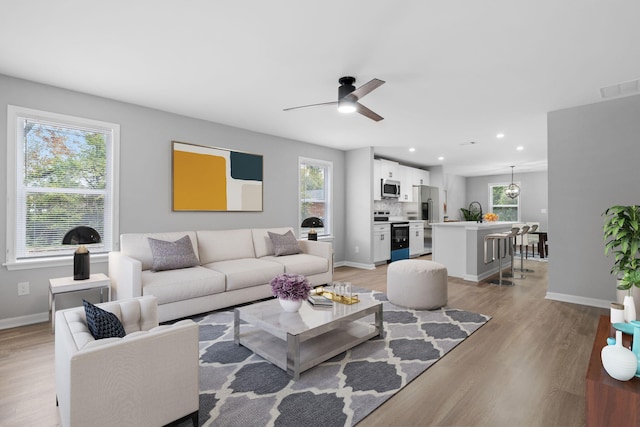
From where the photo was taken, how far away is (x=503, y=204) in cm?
1059

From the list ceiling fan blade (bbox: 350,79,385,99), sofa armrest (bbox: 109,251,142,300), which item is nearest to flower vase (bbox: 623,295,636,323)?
ceiling fan blade (bbox: 350,79,385,99)

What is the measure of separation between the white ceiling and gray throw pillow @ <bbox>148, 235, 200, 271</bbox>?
172 cm

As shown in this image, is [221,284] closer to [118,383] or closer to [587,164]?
[118,383]

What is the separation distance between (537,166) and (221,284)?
30.3 ft

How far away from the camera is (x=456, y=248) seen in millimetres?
5570

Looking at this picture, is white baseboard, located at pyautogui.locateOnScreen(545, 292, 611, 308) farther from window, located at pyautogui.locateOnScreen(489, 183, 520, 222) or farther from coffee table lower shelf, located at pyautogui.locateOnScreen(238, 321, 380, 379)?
window, located at pyautogui.locateOnScreen(489, 183, 520, 222)

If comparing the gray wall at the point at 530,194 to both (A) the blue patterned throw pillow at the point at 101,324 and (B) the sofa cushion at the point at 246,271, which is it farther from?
(A) the blue patterned throw pillow at the point at 101,324

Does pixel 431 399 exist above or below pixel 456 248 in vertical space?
below

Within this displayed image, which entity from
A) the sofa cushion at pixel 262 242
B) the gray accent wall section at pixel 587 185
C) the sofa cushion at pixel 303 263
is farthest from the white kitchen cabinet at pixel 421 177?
the sofa cushion at pixel 262 242

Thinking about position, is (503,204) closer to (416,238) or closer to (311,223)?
(416,238)

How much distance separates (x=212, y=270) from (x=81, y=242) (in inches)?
51.0

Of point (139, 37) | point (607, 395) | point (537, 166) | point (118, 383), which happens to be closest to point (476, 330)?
point (607, 395)

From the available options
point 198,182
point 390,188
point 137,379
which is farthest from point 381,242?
Result: point 137,379

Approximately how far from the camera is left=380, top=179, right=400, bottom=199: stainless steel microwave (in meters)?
7.21
